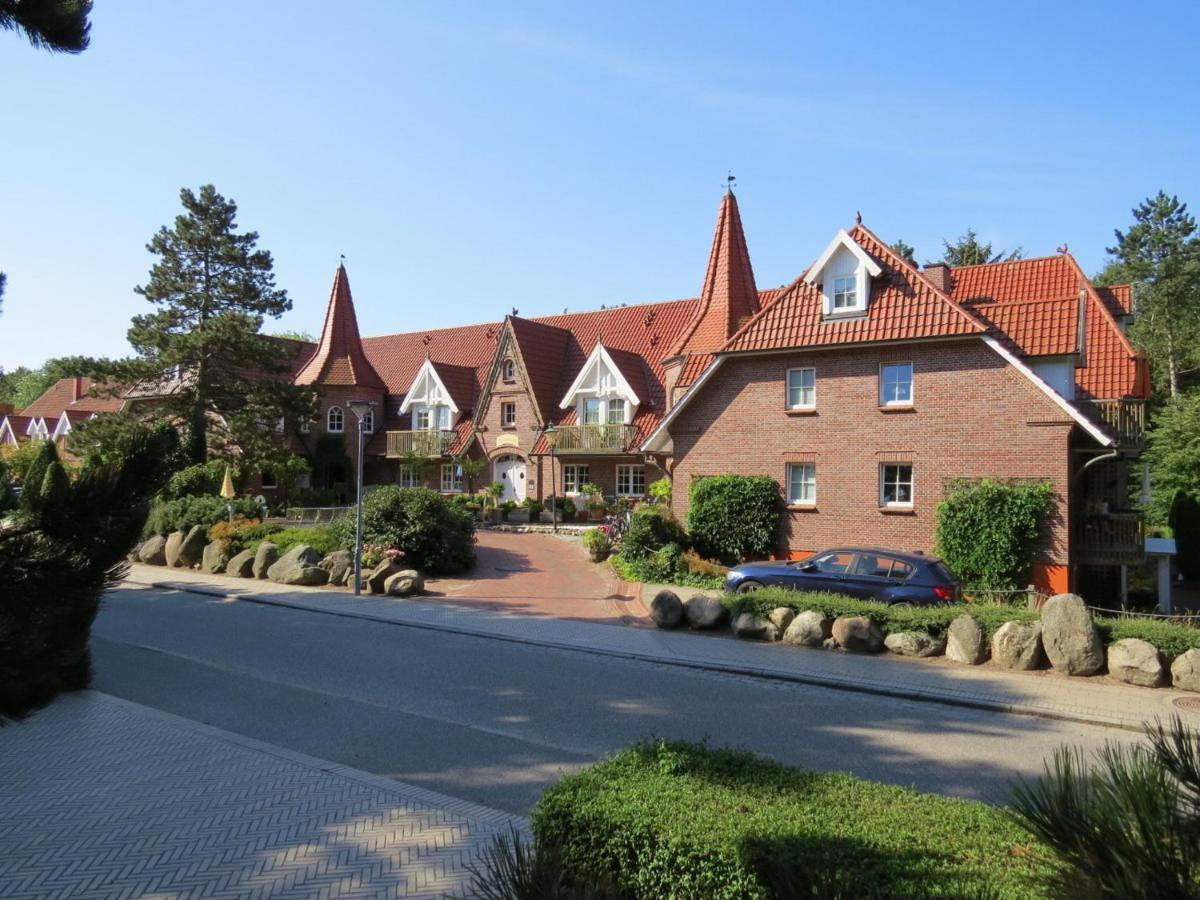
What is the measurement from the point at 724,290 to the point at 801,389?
9.01m

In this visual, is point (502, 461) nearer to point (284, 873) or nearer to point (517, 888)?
point (284, 873)

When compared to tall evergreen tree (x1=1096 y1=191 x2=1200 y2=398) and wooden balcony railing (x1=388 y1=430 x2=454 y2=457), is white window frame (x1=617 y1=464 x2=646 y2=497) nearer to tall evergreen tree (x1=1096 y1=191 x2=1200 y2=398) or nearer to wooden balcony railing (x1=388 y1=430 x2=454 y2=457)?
wooden balcony railing (x1=388 y1=430 x2=454 y2=457)

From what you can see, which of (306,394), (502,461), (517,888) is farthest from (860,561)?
(306,394)

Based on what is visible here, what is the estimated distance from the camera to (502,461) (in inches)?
1441

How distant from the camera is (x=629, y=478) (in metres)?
33.2

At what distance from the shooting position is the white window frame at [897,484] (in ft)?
68.7

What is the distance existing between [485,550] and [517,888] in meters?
22.3

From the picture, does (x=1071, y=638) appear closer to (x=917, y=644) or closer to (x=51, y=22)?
(x=917, y=644)

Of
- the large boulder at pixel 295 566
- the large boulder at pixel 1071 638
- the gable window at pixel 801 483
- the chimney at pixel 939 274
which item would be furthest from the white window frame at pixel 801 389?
the large boulder at pixel 295 566

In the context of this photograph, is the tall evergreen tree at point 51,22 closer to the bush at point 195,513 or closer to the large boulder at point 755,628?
the large boulder at point 755,628

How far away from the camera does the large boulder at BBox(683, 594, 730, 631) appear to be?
49.6 feet

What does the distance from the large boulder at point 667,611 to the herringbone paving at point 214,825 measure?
8.37 metres

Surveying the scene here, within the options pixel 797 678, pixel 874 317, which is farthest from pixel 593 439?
pixel 797 678

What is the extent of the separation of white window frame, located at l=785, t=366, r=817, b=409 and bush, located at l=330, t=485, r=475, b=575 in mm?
9111
